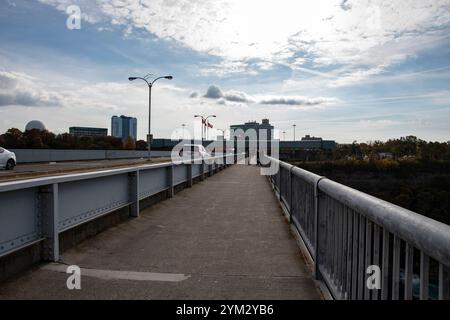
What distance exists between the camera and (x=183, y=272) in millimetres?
5082

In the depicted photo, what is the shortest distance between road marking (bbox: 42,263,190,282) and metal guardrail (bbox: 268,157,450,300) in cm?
172

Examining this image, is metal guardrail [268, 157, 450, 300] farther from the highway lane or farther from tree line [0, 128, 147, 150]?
tree line [0, 128, 147, 150]

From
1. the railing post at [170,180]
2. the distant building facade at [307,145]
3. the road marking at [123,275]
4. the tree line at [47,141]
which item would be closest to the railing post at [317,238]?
the road marking at [123,275]

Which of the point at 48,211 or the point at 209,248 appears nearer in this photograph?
the point at 48,211

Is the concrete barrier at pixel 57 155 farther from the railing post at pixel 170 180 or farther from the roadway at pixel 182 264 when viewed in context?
the roadway at pixel 182 264

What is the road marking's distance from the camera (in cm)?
476

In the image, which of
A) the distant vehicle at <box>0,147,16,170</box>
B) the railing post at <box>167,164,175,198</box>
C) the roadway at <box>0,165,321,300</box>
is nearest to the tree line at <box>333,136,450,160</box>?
the distant vehicle at <box>0,147,16,170</box>

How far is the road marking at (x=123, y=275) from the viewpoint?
476 cm

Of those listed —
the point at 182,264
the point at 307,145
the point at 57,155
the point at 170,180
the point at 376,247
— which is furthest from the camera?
the point at 307,145

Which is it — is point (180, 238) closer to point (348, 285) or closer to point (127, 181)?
point (127, 181)

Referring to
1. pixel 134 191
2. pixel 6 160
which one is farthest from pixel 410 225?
pixel 6 160

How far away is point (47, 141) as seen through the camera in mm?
79312

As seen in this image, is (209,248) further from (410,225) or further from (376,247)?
(410,225)

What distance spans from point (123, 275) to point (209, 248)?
6.10 feet
